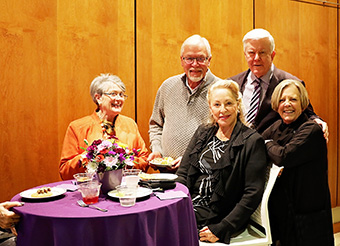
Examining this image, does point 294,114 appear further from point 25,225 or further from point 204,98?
point 25,225

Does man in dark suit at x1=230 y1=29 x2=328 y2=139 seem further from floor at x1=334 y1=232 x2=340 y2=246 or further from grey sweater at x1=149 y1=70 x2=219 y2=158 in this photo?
floor at x1=334 y1=232 x2=340 y2=246

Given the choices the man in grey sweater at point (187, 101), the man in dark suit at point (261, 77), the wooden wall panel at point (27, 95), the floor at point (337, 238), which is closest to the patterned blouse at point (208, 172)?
the man in grey sweater at point (187, 101)

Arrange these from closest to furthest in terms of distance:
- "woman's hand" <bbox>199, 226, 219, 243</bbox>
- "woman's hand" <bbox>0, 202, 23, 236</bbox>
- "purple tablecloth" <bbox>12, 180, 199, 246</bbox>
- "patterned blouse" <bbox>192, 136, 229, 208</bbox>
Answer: "purple tablecloth" <bbox>12, 180, 199, 246</bbox>, "woman's hand" <bbox>0, 202, 23, 236</bbox>, "woman's hand" <bbox>199, 226, 219, 243</bbox>, "patterned blouse" <bbox>192, 136, 229, 208</bbox>

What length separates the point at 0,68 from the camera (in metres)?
3.41

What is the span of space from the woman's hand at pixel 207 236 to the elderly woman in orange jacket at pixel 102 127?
82 cm

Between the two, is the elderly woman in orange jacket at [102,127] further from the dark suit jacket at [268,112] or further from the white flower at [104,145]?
the dark suit jacket at [268,112]

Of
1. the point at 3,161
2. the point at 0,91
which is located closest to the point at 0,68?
the point at 0,91

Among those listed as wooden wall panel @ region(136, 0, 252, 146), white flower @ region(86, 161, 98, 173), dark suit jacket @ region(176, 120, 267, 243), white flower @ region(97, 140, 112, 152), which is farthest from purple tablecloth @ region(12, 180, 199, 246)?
wooden wall panel @ region(136, 0, 252, 146)

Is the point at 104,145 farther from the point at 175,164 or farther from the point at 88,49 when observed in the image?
the point at 88,49

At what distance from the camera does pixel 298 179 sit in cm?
270

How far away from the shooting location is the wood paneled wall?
349 cm

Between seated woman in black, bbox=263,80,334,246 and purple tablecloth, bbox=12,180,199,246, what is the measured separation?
1041 mm

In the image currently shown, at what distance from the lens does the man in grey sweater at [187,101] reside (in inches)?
128

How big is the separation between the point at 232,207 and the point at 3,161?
7.27ft
